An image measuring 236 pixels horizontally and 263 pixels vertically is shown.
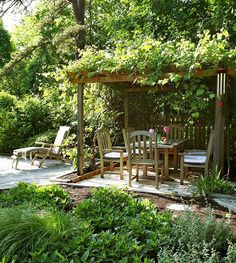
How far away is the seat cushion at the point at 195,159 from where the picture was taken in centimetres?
620

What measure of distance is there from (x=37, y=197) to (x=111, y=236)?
1.71 m

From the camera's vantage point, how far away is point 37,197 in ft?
14.5

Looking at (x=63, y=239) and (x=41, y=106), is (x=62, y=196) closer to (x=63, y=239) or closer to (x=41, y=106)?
(x=63, y=239)

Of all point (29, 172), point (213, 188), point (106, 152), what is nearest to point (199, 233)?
point (213, 188)

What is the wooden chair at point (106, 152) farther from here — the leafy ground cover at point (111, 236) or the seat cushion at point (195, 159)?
the leafy ground cover at point (111, 236)

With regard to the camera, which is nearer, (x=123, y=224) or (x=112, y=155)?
(x=123, y=224)

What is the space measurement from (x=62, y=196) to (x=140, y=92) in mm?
5421

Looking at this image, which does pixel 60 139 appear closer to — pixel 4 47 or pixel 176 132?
pixel 176 132

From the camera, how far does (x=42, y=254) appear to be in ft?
8.66

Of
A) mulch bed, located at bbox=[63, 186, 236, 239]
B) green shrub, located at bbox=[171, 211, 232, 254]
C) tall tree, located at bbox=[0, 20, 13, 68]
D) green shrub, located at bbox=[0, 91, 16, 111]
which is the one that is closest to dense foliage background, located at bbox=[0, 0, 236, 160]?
green shrub, located at bbox=[0, 91, 16, 111]

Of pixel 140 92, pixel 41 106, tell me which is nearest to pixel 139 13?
pixel 140 92

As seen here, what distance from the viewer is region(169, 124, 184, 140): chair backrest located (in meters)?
8.53

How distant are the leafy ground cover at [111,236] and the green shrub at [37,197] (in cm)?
32

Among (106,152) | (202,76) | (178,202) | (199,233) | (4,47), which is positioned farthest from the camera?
(4,47)
